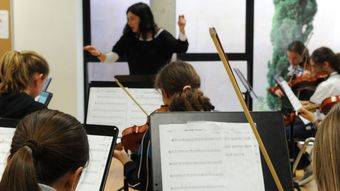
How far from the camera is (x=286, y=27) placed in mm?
5109

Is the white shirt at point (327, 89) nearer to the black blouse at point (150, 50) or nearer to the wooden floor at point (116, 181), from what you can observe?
the wooden floor at point (116, 181)

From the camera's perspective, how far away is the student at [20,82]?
213 cm

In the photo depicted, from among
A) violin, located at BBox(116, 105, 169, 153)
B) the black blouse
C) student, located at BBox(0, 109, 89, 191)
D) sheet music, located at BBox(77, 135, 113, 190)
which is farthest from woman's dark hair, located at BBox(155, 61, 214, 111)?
the black blouse

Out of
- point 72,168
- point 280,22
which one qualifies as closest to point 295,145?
point 280,22

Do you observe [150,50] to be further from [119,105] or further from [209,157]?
[209,157]

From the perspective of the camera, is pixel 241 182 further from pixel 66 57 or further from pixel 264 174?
pixel 66 57

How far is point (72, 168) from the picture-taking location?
119 cm

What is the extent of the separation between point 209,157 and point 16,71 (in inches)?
41.0

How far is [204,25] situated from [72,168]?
4.06m

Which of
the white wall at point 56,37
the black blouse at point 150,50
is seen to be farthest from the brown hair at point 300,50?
the white wall at point 56,37

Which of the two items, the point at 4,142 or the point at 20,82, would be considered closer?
the point at 4,142

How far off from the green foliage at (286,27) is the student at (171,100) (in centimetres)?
313

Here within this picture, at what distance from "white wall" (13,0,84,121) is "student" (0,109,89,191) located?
11.4 feet

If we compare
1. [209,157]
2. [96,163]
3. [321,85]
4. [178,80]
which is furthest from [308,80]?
[96,163]
